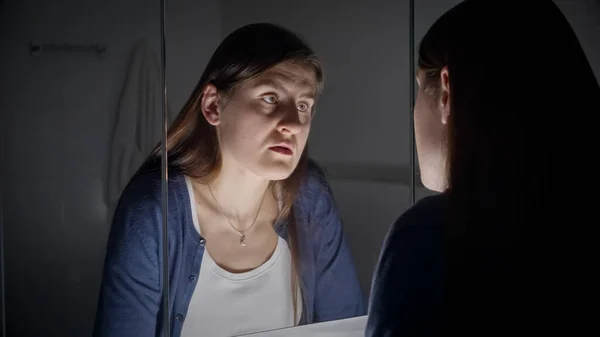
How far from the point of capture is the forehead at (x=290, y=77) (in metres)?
2.15

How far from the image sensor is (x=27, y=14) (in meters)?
1.85

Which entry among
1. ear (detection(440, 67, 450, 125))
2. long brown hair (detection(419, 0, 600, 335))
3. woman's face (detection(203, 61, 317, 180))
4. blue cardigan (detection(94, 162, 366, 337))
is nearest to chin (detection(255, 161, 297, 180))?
woman's face (detection(203, 61, 317, 180))

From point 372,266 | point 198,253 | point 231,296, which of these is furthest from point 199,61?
point 372,266

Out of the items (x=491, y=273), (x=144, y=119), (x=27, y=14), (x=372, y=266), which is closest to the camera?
(x=491, y=273)

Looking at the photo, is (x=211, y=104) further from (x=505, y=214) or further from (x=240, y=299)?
(x=505, y=214)

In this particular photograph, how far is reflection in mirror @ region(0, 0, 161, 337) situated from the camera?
1.85 meters

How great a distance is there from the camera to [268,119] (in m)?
2.13

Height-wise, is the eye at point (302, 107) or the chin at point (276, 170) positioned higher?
the eye at point (302, 107)

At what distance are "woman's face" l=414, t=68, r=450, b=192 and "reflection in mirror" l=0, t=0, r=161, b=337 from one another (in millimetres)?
835

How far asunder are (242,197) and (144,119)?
43cm

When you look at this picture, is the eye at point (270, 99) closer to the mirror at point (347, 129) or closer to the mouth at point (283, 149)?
the mirror at point (347, 129)

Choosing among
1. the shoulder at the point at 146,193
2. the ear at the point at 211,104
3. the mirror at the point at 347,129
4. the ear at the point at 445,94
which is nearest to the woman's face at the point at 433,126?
the ear at the point at 445,94

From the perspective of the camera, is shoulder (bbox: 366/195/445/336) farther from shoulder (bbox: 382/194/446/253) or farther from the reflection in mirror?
the reflection in mirror

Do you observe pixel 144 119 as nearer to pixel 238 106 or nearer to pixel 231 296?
pixel 238 106
